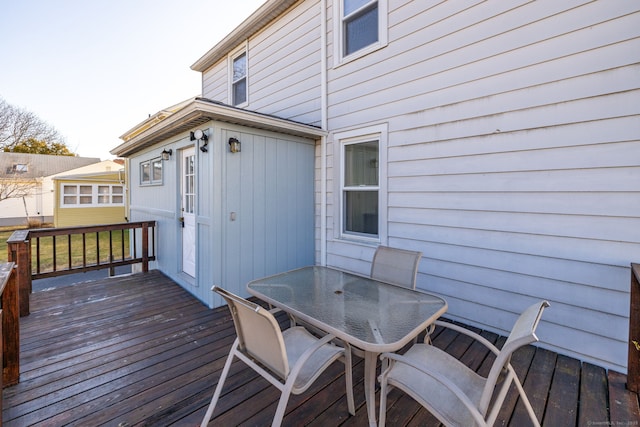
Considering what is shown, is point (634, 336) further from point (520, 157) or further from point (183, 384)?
point (183, 384)

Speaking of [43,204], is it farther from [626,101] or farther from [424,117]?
[626,101]

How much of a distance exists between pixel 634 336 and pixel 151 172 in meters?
6.93

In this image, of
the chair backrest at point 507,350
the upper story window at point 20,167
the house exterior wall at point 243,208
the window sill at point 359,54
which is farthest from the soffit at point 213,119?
the upper story window at point 20,167

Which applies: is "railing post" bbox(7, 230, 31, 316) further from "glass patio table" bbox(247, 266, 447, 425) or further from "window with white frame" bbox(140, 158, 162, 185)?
"glass patio table" bbox(247, 266, 447, 425)

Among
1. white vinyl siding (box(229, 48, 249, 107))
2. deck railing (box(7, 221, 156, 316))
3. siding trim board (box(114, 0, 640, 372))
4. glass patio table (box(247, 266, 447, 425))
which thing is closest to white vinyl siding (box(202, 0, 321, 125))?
white vinyl siding (box(229, 48, 249, 107))

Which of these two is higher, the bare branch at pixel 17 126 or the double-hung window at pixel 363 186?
the bare branch at pixel 17 126

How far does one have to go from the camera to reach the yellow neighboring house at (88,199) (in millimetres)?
13609

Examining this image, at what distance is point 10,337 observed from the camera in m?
2.09

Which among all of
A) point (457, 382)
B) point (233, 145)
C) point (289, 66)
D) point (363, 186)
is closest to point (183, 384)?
point (457, 382)

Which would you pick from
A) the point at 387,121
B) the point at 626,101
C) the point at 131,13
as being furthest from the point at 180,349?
the point at 131,13

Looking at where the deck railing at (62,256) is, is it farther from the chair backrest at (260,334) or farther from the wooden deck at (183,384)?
the chair backrest at (260,334)

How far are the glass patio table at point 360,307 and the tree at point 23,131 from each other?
27723 millimetres

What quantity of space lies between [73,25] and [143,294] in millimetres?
9490

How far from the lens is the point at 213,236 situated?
11.5 ft
